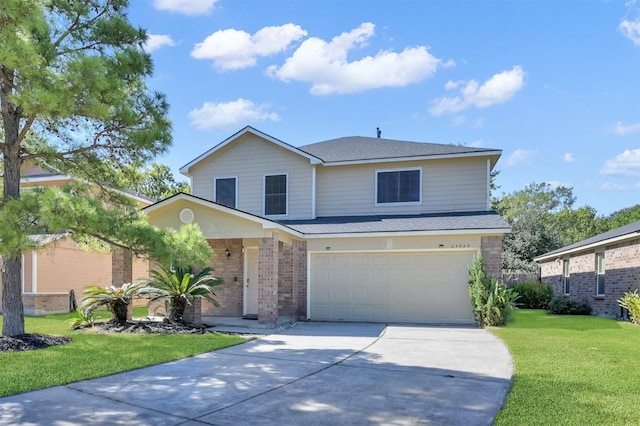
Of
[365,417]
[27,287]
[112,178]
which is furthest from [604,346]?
[27,287]

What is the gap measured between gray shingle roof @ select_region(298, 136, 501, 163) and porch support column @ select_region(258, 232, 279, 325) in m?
4.89

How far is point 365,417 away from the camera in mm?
4680

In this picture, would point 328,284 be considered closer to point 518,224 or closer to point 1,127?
point 1,127

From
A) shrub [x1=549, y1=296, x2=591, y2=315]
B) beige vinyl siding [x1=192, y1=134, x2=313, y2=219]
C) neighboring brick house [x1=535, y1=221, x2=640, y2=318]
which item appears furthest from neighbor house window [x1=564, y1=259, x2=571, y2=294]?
beige vinyl siding [x1=192, y1=134, x2=313, y2=219]

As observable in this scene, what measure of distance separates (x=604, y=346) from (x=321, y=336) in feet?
19.7

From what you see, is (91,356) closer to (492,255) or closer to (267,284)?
(267,284)

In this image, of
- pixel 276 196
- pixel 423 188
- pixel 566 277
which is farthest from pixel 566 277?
pixel 276 196

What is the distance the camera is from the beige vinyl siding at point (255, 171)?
1550cm

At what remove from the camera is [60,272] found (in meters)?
16.2

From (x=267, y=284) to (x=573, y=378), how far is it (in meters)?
7.40

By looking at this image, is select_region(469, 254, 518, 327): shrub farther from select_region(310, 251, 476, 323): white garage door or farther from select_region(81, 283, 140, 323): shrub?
select_region(81, 283, 140, 323): shrub

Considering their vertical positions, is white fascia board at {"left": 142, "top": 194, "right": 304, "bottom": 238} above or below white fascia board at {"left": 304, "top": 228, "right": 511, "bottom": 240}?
above

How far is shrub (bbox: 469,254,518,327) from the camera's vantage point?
39.2 ft

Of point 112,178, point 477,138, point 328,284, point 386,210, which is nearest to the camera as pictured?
point 112,178
